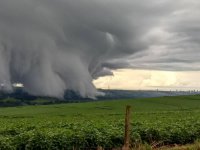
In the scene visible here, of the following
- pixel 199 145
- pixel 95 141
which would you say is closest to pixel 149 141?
pixel 95 141

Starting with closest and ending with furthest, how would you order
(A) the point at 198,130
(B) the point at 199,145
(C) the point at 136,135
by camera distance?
(B) the point at 199,145 < (C) the point at 136,135 < (A) the point at 198,130

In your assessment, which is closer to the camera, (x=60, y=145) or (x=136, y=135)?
(x=60, y=145)

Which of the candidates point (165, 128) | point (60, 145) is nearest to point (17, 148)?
point (60, 145)

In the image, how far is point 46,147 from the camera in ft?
62.0

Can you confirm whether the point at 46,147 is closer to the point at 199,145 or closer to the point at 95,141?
the point at 95,141

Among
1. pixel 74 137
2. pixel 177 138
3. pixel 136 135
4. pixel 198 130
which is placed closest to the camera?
pixel 74 137

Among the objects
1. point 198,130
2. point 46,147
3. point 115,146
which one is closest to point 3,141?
point 46,147

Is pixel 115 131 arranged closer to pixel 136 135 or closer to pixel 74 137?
pixel 136 135

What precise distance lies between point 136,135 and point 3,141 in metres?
8.16

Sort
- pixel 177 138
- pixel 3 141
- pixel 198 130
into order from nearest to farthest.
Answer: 1. pixel 3 141
2. pixel 177 138
3. pixel 198 130

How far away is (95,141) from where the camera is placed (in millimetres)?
20484

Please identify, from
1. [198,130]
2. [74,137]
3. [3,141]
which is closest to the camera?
[3,141]

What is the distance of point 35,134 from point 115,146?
496 centimetres

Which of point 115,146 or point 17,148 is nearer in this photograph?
point 17,148
